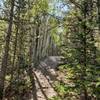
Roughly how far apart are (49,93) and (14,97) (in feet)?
8.13

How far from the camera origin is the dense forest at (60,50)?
977 cm

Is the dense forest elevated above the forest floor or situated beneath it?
elevated above

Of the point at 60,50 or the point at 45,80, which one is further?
the point at 45,80

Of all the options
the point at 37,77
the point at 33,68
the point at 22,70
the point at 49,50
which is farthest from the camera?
the point at 49,50

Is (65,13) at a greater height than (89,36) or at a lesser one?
greater

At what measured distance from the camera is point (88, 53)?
10.8 m

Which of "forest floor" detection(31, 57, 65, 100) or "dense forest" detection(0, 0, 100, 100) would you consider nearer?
"dense forest" detection(0, 0, 100, 100)

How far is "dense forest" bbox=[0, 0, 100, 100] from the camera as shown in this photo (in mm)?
9766

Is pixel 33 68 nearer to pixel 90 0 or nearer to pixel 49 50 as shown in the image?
pixel 49 50

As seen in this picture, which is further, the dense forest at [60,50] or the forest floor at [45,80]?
the forest floor at [45,80]

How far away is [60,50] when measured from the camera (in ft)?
62.4

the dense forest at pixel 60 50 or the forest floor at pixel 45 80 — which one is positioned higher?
the dense forest at pixel 60 50

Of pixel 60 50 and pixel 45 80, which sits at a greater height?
pixel 60 50

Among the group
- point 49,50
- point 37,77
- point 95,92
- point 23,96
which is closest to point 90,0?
point 95,92
